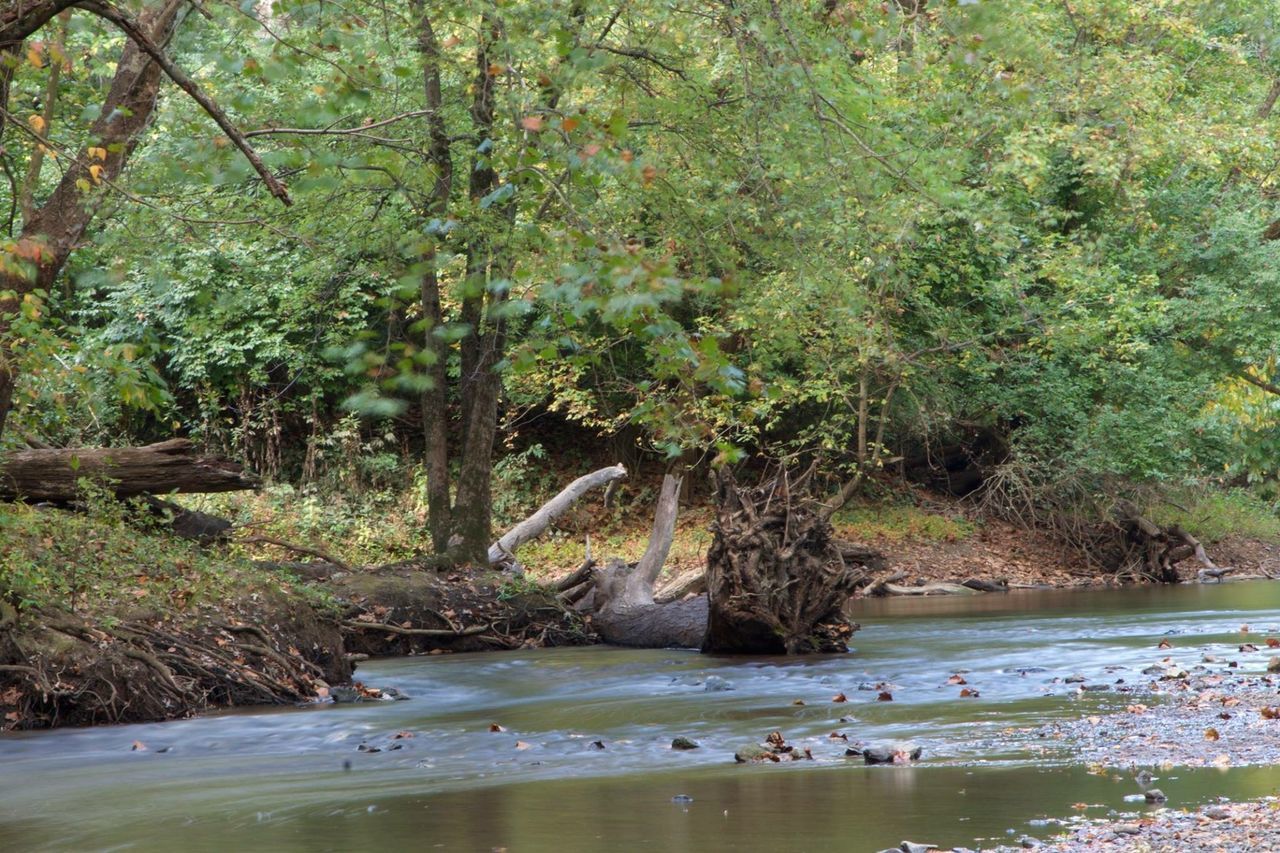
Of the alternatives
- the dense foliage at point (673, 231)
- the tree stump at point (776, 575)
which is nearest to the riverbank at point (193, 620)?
the dense foliage at point (673, 231)

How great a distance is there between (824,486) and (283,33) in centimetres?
1908

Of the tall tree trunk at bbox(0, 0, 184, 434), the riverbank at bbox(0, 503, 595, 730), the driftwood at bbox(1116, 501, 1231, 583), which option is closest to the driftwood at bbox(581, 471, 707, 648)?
the riverbank at bbox(0, 503, 595, 730)

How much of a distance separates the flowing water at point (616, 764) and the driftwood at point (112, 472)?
253 centimetres

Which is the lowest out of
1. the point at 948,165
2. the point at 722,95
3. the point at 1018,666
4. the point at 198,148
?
the point at 1018,666

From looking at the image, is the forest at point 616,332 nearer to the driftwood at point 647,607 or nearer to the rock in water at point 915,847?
the driftwood at point 647,607

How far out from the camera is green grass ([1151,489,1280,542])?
26594 mm

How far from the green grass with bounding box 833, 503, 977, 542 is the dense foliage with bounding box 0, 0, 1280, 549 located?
4.62 ft

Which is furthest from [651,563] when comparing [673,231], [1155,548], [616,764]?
[1155,548]

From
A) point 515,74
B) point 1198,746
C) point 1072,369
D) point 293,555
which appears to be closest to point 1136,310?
point 1072,369

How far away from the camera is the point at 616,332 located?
19406 mm

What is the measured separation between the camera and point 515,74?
19.1ft

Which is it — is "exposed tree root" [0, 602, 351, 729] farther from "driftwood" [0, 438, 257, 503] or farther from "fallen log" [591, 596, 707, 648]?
"fallen log" [591, 596, 707, 648]

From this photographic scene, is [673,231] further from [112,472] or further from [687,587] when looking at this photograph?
[687,587]

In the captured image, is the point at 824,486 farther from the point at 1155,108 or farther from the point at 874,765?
the point at 874,765
